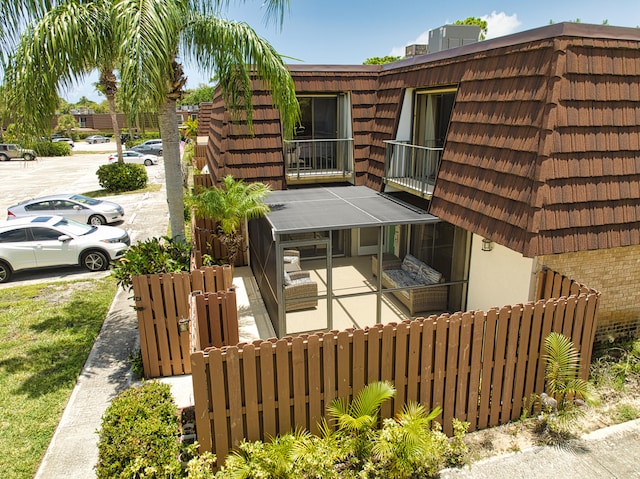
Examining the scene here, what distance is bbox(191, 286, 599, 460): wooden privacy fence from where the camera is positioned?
5223mm

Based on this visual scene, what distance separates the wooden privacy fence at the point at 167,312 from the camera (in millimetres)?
7320

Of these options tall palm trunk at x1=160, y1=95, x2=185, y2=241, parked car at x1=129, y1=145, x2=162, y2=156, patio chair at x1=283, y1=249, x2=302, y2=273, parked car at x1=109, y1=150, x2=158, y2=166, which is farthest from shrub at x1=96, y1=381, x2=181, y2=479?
parked car at x1=129, y1=145, x2=162, y2=156

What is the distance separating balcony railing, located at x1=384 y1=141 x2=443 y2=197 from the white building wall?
1.76 m

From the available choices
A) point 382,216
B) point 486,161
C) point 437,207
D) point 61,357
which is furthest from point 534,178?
point 61,357

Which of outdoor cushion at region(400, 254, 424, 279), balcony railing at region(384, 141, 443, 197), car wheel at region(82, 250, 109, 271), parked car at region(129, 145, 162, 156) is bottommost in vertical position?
car wheel at region(82, 250, 109, 271)

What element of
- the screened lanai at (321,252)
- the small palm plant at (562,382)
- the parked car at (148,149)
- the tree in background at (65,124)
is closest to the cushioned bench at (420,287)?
the screened lanai at (321,252)

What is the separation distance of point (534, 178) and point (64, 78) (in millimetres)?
7985

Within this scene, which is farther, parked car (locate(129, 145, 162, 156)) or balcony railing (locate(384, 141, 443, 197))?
parked car (locate(129, 145, 162, 156))

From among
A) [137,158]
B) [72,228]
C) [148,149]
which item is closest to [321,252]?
[72,228]

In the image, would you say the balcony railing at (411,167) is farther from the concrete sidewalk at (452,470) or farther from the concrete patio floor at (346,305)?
the concrete sidewalk at (452,470)

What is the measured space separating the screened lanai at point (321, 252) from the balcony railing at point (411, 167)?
47 cm

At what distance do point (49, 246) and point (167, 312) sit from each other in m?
7.55

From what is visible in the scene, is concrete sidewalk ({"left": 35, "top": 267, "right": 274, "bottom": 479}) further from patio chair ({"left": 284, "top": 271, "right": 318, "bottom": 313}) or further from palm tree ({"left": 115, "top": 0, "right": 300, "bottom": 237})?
palm tree ({"left": 115, "top": 0, "right": 300, "bottom": 237})

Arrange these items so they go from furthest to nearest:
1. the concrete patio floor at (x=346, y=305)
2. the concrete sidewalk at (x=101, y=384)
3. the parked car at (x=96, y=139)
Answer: the parked car at (x=96, y=139), the concrete patio floor at (x=346, y=305), the concrete sidewalk at (x=101, y=384)
